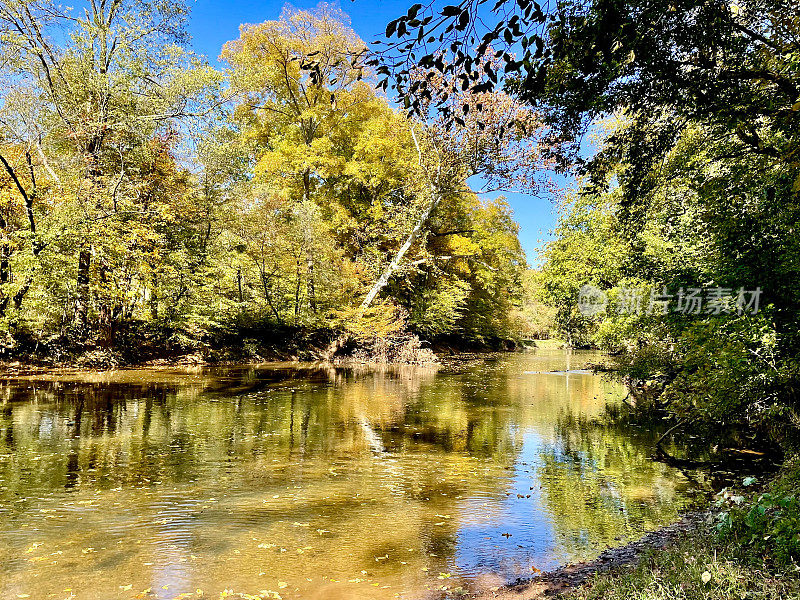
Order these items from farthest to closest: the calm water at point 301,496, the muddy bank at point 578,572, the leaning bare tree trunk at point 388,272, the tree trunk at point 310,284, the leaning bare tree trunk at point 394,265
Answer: the leaning bare tree trunk at point 394,265 < the leaning bare tree trunk at point 388,272 < the tree trunk at point 310,284 < the calm water at point 301,496 < the muddy bank at point 578,572

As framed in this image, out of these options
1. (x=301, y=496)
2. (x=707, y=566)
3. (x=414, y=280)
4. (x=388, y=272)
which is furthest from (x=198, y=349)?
(x=707, y=566)

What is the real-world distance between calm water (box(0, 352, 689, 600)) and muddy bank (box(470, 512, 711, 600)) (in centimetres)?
27

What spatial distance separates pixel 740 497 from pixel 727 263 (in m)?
3.95

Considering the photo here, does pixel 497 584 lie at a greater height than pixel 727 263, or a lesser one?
lesser

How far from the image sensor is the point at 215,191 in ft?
79.2

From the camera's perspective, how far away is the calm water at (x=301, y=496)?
429cm

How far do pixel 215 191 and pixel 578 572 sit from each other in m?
23.7

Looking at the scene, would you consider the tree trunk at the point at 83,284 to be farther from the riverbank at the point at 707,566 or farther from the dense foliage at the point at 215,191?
the riverbank at the point at 707,566

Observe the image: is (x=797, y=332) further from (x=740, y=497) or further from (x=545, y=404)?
(x=545, y=404)

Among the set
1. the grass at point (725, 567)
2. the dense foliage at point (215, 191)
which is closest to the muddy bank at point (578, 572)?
the grass at point (725, 567)

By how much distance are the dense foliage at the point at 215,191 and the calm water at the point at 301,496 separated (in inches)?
285

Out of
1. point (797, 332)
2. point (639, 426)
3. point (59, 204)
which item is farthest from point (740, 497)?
point (59, 204)

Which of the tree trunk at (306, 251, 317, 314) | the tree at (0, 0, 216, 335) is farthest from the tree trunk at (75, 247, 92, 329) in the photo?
the tree trunk at (306, 251, 317, 314)

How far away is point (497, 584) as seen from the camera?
417 cm
